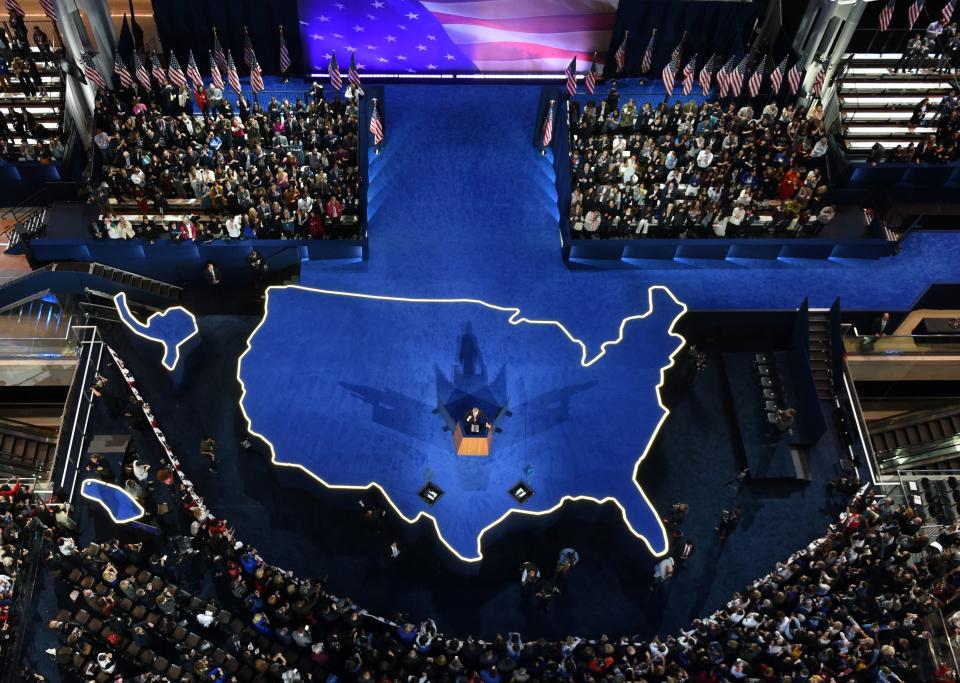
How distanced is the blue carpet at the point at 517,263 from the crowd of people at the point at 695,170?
165 cm

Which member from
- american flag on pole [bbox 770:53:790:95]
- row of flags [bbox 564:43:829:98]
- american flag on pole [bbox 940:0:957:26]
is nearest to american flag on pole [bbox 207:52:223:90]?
row of flags [bbox 564:43:829:98]

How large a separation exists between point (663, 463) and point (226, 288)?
58.1ft

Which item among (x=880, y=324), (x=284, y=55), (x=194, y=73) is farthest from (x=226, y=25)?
(x=880, y=324)

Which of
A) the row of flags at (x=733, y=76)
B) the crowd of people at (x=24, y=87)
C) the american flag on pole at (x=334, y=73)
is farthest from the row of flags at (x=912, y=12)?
the crowd of people at (x=24, y=87)

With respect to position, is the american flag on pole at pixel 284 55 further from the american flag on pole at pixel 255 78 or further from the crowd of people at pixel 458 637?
the crowd of people at pixel 458 637

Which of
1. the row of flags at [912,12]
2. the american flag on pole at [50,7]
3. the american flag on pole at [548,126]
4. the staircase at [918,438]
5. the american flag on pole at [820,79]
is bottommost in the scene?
the staircase at [918,438]

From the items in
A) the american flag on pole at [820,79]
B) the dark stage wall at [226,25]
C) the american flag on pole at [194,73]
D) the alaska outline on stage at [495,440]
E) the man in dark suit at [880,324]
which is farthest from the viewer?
the dark stage wall at [226,25]

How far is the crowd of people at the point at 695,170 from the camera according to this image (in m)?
38.0

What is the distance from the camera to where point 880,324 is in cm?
3666

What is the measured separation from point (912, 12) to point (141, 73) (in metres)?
32.8

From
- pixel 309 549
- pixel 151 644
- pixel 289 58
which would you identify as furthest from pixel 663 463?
pixel 289 58

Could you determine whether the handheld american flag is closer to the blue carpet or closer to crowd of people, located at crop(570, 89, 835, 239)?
crowd of people, located at crop(570, 89, 835, 239)

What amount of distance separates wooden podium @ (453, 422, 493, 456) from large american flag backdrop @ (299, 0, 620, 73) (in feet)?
66.8

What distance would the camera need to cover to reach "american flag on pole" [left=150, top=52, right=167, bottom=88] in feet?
132
